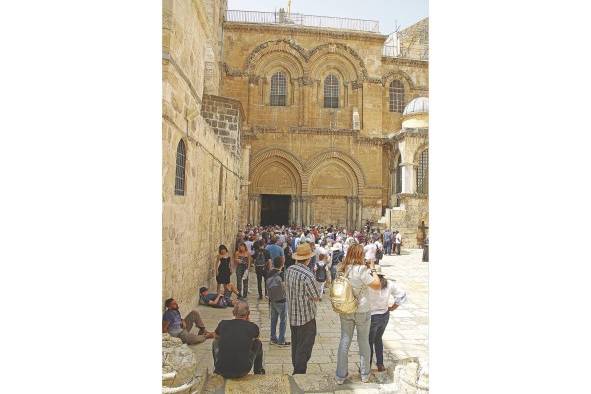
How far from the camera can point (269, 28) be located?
21094mm

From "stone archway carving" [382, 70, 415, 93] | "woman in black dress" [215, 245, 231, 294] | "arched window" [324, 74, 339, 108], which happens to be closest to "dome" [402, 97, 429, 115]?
"stone archway carving" [382, 70, 415, 93]

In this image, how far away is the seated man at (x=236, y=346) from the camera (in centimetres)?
339

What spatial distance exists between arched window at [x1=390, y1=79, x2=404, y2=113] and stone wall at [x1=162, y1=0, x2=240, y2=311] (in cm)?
1787

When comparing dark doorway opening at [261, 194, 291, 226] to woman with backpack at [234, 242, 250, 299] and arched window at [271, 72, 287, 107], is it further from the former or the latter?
woman with backpack at [234, 242, 250, 299]

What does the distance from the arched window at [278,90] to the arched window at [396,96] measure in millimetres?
6443

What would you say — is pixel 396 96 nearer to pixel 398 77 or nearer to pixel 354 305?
pixel 398 77

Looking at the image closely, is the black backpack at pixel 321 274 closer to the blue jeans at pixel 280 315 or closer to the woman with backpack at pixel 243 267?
the woman with backpack at pixel 243 267

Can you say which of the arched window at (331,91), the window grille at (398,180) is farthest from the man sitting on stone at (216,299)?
the arched window at (331,91)

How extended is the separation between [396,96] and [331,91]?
420 cm

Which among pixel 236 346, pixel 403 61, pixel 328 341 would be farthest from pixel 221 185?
pixel 403 61

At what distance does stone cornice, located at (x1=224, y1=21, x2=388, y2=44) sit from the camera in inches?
825

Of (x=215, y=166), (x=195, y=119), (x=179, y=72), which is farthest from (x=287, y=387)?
(x=215, y=166)

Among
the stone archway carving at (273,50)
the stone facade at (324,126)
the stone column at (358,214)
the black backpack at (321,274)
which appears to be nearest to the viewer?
the black backpack at (321,274)
